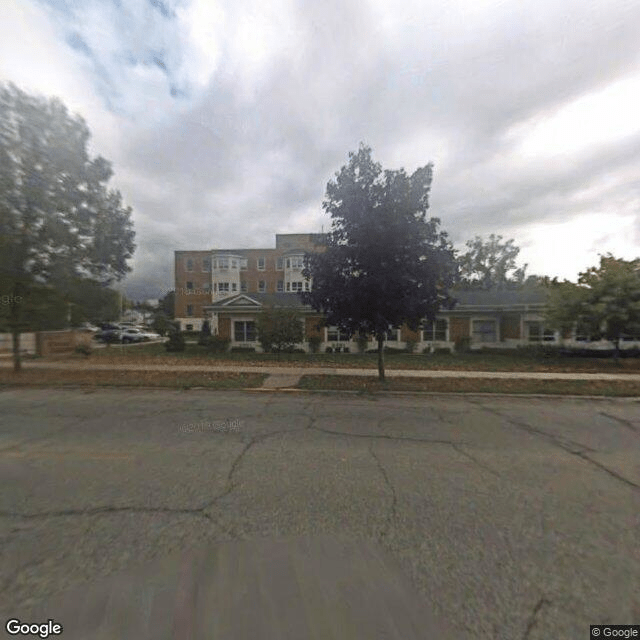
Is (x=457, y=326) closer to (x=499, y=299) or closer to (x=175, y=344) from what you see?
(x=499, y=299)

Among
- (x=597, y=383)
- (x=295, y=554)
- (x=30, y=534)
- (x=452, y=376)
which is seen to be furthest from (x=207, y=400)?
(x=597, y=383)

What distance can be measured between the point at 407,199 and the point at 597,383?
8.45 m

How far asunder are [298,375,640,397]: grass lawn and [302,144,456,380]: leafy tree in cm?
192

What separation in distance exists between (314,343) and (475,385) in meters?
12.3

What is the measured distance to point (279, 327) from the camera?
16781mm

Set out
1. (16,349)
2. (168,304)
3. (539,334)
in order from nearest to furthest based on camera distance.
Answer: (16,349)
(539,334)
(168,304)

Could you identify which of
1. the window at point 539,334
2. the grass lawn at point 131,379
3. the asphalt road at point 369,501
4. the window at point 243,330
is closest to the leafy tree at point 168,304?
the window at point 243,330

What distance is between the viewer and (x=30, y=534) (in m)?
2.71

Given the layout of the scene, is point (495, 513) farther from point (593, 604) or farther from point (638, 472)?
point (638, 472)

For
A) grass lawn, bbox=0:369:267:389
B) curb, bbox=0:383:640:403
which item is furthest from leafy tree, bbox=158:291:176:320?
curb, bbox=0:383:640:403

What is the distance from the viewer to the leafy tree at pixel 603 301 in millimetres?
13953

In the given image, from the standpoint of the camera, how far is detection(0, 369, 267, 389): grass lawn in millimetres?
9875

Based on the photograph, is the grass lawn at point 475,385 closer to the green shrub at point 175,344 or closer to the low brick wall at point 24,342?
the green shrub at point 175,344

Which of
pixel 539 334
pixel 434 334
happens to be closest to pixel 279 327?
pixel 434 334
